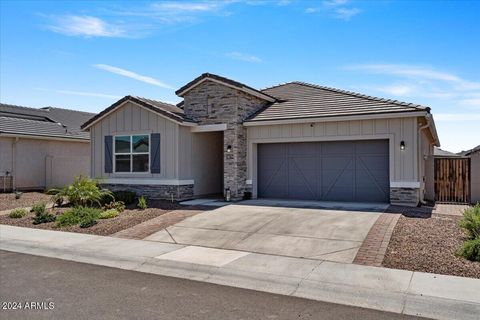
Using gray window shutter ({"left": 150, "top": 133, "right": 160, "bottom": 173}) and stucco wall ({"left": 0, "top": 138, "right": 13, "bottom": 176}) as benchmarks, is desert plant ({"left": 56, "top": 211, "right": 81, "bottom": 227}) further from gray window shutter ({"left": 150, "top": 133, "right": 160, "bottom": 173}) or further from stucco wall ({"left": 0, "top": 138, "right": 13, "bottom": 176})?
stucco wall ({"left": 0, "top": 138, "right": 13, "bottom": 176})

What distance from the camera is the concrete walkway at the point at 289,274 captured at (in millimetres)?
5750

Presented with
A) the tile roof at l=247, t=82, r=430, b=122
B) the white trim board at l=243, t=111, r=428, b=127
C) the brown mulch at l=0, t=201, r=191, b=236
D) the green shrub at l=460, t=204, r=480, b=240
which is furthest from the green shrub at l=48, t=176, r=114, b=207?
the green shrub at l=460, t=204, r=480, b=240

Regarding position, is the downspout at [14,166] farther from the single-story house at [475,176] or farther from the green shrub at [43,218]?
the single-story house at [475,176]

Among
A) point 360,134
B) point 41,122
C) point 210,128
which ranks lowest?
point 360,134

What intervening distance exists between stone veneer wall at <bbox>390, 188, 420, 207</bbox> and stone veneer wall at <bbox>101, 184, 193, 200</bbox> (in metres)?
7.48

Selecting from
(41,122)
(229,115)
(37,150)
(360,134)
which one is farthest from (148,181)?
(41,122)

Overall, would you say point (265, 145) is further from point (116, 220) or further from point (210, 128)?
point (116, 220)

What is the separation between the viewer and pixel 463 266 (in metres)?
7.23

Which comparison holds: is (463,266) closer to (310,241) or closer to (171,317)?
(310,241)

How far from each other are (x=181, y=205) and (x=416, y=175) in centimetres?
795

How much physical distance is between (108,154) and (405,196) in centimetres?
1160

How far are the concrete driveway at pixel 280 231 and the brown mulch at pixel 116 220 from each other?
1500 mm

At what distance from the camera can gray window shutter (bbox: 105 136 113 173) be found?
17078mm

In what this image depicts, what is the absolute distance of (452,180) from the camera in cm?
1642
